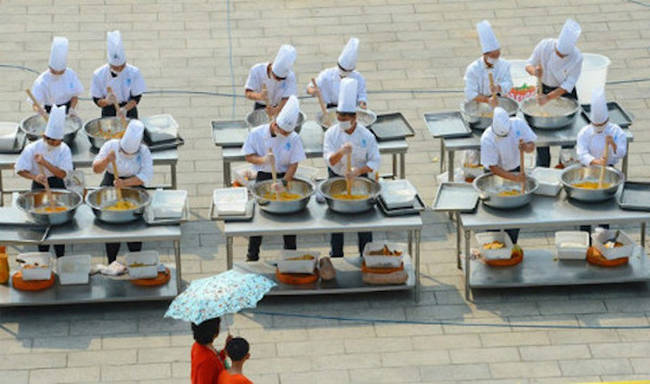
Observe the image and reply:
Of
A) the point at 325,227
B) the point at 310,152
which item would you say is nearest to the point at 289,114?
the point at 325,227

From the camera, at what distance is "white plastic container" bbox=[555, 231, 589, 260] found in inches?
448

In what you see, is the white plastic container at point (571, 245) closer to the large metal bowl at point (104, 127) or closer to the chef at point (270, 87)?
the chef at point (270, 87)

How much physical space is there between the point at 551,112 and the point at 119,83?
420cm

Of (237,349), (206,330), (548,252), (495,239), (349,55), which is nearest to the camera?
(237,349)

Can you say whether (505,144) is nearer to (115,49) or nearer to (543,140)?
(543,140)

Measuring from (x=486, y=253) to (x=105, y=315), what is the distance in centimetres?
333

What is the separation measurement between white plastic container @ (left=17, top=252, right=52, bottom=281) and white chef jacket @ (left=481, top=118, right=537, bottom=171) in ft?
12.6

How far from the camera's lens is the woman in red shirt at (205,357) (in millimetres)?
7969

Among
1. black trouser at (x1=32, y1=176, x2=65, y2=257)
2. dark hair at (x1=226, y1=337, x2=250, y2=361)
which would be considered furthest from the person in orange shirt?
black trouser at (x1=32, y1=176, x2=65, y2=257)

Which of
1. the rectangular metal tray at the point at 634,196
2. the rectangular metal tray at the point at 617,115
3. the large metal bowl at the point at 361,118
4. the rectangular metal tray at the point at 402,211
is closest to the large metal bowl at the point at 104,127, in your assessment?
the large metal bowl at the point at 361,118

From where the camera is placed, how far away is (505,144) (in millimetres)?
11109

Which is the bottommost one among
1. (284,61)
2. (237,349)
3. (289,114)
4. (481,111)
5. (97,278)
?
(97,278)

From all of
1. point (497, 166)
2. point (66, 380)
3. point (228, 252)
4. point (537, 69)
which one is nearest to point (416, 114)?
point (537, 69)

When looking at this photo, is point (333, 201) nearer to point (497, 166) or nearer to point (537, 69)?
point (497, 166)
